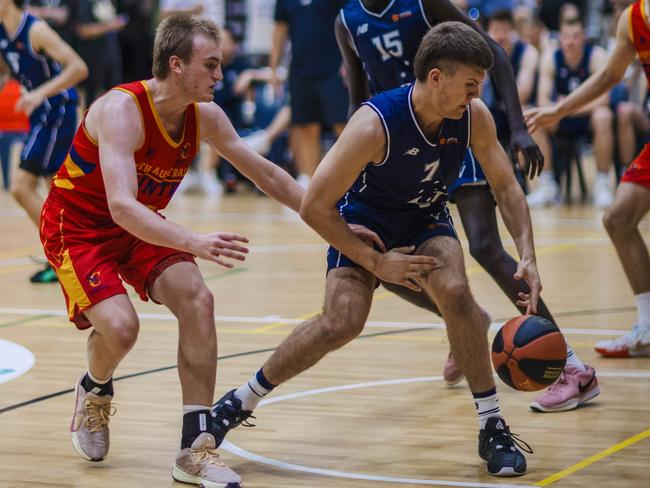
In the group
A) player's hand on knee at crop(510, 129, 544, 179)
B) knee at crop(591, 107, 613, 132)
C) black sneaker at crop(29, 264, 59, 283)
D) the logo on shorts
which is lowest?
black sneaker at crop(29, 264, 59, 283)

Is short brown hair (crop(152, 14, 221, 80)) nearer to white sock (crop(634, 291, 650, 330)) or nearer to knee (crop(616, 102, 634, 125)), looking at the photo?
white sock (crop(634, 291, 650, 330))

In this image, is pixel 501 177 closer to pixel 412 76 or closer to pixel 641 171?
pixel 412 76

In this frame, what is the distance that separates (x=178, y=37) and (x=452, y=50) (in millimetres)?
928

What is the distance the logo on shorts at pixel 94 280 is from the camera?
4254 millimetres

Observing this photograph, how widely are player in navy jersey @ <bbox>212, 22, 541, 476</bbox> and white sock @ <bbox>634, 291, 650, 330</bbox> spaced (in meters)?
1.65

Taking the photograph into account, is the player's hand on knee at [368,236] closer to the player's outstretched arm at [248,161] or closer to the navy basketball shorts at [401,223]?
the navy basketball shorts at [401,223]

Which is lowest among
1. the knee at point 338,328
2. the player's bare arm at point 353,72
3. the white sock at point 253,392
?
the white sock at point 253,392

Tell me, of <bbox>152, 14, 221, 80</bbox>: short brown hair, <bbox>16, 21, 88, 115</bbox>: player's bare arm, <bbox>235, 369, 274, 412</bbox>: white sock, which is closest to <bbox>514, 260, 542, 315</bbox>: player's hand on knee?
<bbox>235, 369, 274, 412</bbox>: white sock

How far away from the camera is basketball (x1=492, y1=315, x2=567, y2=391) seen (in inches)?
172

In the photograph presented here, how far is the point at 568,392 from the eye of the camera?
16.5ft

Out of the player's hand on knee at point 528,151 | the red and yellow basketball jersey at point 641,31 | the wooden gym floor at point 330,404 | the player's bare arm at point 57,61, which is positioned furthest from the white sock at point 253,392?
the player's bare arm at point 57,61

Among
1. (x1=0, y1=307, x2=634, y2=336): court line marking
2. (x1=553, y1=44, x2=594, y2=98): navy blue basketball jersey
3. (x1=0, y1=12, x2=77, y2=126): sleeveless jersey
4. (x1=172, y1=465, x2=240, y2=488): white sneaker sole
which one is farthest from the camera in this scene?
(x1=553, y1=44, x2=594, y2=98): navy blue basketball jersey

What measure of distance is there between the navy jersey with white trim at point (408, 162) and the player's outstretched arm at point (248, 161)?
0.27 metres

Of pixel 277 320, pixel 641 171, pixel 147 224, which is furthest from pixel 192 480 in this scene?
pixel 277 320
